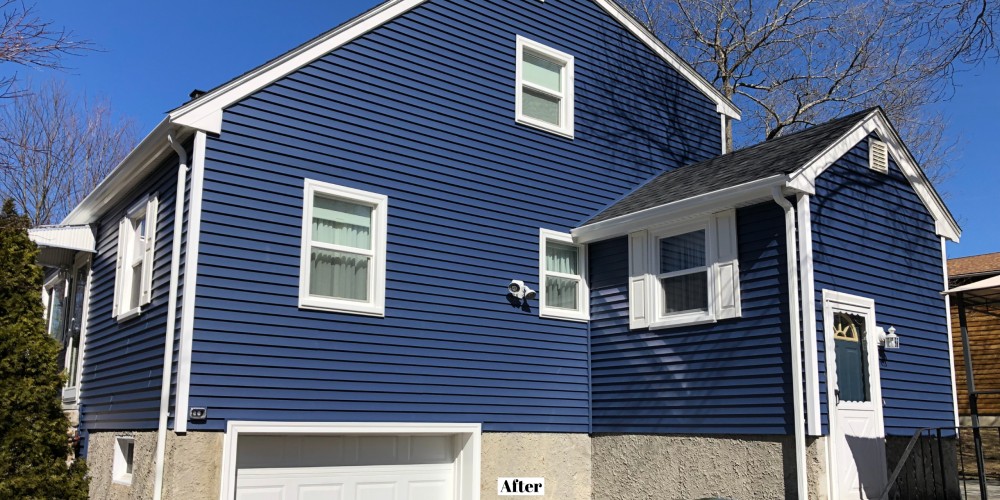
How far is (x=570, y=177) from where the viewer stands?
1245 cm

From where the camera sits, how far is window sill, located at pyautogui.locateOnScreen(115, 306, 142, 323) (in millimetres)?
9972

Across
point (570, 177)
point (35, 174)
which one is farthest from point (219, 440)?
point (35, 174)

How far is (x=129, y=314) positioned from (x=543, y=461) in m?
5.49

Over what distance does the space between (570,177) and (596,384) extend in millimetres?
2990

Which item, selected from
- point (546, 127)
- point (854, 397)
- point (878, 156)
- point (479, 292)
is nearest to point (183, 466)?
point (479, 292)

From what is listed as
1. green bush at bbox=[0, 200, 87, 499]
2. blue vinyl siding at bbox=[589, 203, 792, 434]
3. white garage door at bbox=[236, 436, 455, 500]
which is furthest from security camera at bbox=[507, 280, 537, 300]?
green bush at bbox=[0, 200, 87, 499]

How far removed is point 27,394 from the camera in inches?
388

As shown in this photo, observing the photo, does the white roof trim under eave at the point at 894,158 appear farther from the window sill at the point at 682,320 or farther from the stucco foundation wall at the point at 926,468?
the stucco foundation wall at the point at 926,468

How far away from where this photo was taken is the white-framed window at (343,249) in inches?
381

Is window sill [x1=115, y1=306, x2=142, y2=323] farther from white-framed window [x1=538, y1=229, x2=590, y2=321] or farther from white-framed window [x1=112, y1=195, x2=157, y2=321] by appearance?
white-framed window [x1=538, y1=229, x2=590, y2=321]

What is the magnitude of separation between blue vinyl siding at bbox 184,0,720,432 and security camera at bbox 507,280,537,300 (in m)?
0.13

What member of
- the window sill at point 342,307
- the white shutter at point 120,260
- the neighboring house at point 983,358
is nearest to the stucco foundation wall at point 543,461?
the window sill at point 342,307

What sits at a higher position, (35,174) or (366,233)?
(35,174)

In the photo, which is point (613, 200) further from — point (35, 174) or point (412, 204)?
point (35, 174)
